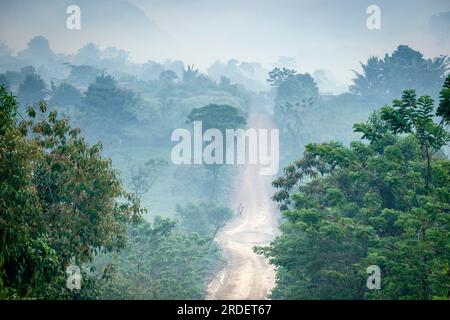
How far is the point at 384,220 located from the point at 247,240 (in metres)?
28.2

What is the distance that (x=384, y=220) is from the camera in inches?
602

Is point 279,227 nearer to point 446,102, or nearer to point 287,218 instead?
point 287,218

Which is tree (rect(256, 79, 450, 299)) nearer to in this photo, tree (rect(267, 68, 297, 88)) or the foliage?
the foliage

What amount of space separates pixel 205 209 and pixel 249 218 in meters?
10.2

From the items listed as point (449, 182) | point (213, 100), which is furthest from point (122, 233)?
point (213, 100)

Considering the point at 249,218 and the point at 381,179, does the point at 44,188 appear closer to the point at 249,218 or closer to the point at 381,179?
the point at 381,179

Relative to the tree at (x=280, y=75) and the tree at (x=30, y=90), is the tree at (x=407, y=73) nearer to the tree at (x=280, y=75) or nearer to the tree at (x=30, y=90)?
the tree at (x=280, y=75)

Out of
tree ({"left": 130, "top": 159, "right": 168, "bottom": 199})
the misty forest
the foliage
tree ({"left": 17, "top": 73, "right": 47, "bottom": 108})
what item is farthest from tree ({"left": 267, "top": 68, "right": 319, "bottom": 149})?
tree ({"left": 17, "top": 73, "right": 47, "bottom": 108})

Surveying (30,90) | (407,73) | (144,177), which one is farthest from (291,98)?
(30,90)

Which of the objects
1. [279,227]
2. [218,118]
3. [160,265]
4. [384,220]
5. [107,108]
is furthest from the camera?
[107,108]

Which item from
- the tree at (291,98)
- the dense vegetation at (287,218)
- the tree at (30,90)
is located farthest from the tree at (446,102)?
the tree at (30,90)

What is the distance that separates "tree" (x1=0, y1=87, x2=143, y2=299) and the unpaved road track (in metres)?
13.4

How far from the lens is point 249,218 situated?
50625 mm

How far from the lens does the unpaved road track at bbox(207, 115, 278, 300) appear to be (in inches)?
1120
